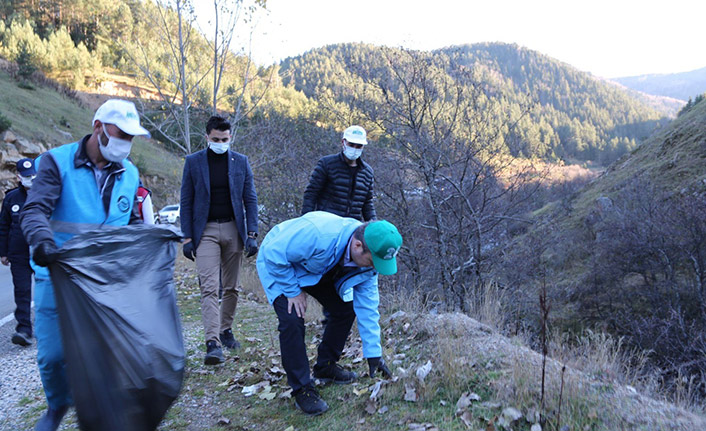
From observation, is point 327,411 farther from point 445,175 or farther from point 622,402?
point 445,175

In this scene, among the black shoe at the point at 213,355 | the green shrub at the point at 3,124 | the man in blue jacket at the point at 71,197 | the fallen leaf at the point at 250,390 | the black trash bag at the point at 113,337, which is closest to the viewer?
the black trash bag at the point at 113,337

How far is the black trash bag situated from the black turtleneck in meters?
2.24

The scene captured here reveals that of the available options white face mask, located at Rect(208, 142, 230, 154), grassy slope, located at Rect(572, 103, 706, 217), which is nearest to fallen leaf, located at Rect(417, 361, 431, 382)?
white face mask, located at Rect(208, 142, 230, 154)

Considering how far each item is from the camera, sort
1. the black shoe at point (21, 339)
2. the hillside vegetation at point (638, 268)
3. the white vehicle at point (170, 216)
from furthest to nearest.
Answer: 1. the white vehicle at point (170, 216)
2. the hillside vegetation at point (638, 268)
3. the black shoe at point (21, 339)

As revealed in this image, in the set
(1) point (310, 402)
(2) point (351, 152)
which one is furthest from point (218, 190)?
(1) point (310, 402)

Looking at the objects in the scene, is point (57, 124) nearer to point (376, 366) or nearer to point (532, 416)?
point (376, 366)

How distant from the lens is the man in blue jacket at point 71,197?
2.72 m

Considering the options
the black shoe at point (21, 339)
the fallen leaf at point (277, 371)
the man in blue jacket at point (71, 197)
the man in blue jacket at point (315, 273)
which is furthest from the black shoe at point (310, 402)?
the black shoe at point (21, 339)

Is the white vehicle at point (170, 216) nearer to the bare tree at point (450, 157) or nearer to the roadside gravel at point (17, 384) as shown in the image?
the bare tree at point (450, 157)

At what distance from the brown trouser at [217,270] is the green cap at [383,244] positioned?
7.49ft

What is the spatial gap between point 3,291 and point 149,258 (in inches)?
332

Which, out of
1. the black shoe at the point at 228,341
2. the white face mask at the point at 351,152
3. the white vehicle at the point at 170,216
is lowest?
the white vehicle at the point at 170,216

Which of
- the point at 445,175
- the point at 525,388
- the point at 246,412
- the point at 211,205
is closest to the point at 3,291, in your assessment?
the point at 211,205

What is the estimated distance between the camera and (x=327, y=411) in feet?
11.4
